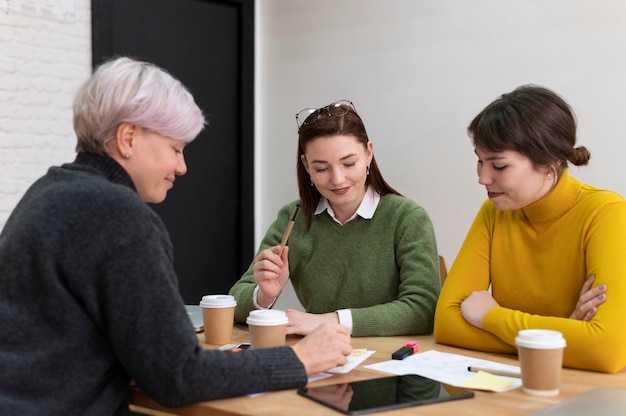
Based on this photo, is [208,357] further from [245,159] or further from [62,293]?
[245,159]

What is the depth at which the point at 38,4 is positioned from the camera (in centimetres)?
339

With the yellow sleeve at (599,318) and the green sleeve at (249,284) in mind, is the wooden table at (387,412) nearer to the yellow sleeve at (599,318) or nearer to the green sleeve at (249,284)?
the yellow sleeve at (599,318)

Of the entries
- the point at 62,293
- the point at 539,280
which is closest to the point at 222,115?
the point at 539,280

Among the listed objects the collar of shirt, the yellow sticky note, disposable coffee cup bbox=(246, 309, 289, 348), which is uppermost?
the collar of shirt

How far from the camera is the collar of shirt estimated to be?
7.71 feet

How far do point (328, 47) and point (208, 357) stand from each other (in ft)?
9.50

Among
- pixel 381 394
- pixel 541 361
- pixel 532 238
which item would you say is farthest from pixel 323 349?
pixel 532 238

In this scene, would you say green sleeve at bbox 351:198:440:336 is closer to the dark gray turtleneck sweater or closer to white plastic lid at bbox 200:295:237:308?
white plastic lid at bbox 200:295:237:308

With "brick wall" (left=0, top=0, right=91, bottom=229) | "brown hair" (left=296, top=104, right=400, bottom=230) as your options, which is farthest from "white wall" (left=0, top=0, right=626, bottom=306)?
"brown hair" (left=296, top=104, right=400, bottom=230)

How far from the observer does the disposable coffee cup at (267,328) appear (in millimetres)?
1666

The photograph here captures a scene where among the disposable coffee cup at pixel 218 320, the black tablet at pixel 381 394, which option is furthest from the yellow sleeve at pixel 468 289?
the disposable coffee cup at pixel 218 320

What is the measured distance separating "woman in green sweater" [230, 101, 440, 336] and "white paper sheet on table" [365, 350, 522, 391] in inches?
13.6

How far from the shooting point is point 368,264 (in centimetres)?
230

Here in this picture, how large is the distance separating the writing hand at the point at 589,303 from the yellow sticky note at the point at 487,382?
31cm
